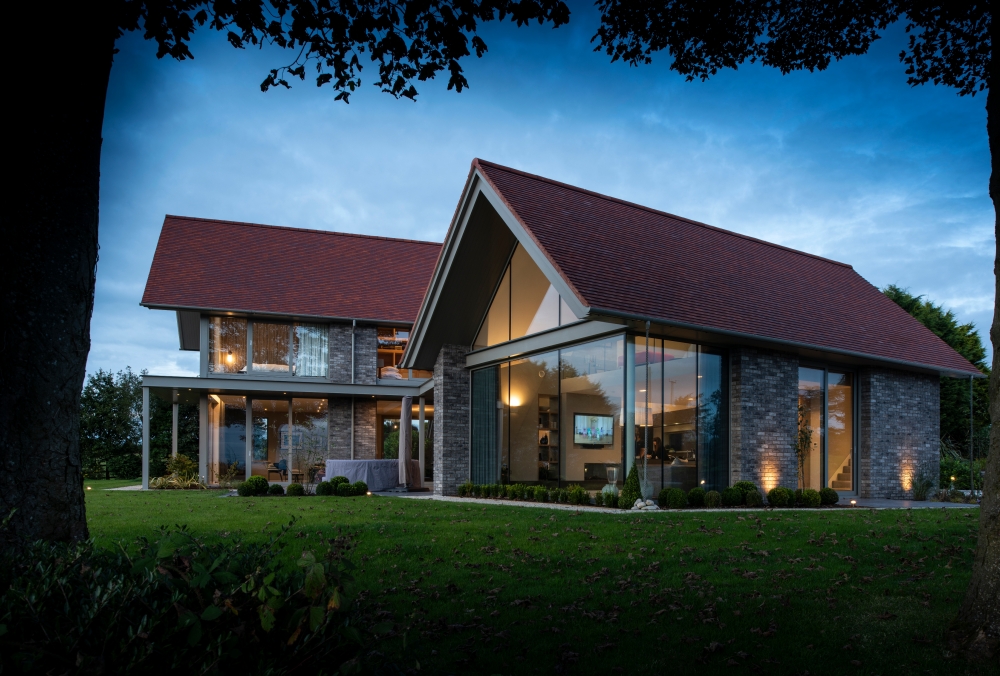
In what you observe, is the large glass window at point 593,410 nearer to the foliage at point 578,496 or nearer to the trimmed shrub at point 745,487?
the foliage at point 578,496

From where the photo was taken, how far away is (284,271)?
85.1ft

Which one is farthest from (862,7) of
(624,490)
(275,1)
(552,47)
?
(624,490)

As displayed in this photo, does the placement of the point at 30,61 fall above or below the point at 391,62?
below

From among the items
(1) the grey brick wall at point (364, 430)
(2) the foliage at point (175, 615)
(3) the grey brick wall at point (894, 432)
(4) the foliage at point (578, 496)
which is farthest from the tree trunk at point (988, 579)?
(1) the grey brick wall at point (364, 430)

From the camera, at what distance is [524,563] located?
769 cm

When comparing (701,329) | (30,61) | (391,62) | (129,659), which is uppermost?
(391,62)

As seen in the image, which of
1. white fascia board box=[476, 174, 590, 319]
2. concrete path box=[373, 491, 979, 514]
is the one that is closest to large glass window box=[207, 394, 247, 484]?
concrete path box=[373, 491, 979, 514]

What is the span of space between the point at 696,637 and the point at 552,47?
22.4 feet

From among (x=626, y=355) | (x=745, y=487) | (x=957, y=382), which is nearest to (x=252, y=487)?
(x=626, y=355)

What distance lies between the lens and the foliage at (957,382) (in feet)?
87.3

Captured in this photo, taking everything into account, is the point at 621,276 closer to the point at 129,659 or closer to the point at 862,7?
the point at 862,7

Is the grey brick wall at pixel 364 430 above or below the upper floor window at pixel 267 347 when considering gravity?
below

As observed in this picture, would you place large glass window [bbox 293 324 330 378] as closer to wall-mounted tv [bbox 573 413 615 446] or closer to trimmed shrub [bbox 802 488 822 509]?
wall-mounted tv [bbox 573 413 615 446]

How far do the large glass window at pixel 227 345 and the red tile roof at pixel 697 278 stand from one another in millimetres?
11695
